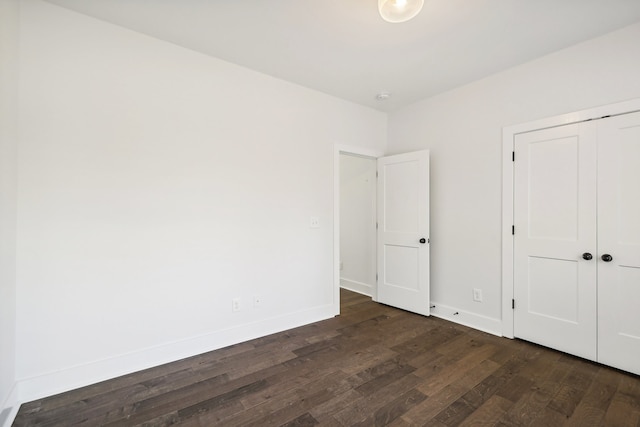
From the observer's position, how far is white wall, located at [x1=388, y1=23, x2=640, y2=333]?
2.42 meters

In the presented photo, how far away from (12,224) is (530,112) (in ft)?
13.8

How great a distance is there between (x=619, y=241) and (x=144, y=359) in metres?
3.91

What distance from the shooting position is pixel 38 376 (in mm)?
1976

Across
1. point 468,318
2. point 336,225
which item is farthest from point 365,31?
point 468,318

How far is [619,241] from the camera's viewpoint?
2322mm

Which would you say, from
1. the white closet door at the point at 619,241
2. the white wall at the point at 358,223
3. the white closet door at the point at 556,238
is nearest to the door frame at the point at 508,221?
the white closet door at the point at 556,238

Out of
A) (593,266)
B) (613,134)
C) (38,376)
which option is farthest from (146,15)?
(593,266)

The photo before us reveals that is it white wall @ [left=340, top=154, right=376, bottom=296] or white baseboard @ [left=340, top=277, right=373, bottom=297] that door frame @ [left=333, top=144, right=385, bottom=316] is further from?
white baseboard @ [left=340, top=277, right=373, bottom=297]

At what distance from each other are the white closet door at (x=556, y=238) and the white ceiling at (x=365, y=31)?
798 mm

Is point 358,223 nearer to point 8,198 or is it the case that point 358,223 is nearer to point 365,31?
point 365,31

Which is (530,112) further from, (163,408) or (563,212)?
(163,408)

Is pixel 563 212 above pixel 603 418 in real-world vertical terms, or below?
above

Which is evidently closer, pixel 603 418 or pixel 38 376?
pixel 603 418

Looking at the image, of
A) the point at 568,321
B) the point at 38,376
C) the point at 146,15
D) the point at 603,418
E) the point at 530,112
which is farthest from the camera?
the point at 530,112
